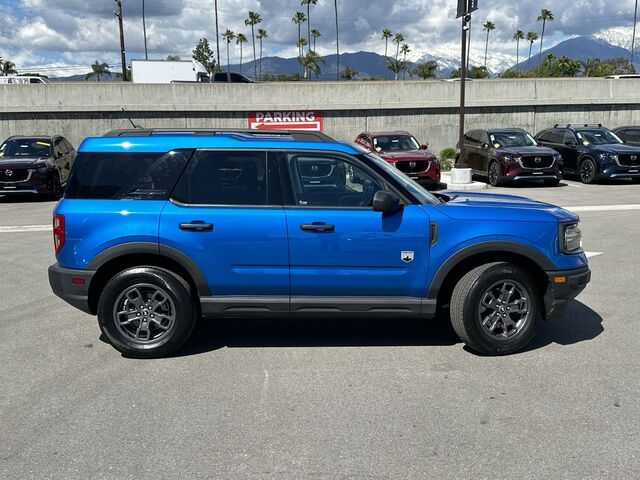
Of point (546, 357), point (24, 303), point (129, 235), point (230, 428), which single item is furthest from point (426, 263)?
point (24, 303)

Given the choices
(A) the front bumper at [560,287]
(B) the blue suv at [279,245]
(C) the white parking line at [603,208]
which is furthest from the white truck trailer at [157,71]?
(A) the front bumper at [560,287]

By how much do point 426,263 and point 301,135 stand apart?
1574 millimetres

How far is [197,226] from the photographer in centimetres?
472

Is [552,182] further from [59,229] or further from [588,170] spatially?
[59,229]

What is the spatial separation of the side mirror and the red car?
10.4m

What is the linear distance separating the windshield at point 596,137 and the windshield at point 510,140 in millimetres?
1557

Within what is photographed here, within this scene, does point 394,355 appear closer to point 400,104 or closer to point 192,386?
point 192,386

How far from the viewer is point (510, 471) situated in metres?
3.26

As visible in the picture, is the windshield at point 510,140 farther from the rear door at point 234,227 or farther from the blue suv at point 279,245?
the rear door at point 234,227

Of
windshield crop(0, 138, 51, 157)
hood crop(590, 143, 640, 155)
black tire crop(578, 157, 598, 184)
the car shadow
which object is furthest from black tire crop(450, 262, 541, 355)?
windshield crop(0, 138, 51, 157)

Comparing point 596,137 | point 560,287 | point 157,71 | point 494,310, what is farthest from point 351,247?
point 157,71

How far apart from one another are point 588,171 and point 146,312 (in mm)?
15155

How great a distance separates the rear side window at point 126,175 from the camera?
4.85 metres

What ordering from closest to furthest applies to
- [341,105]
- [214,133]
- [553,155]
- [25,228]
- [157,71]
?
1. [214,133]
2. [25,228]
3. [553,155]
4. [341,105]
5. [157,71]
